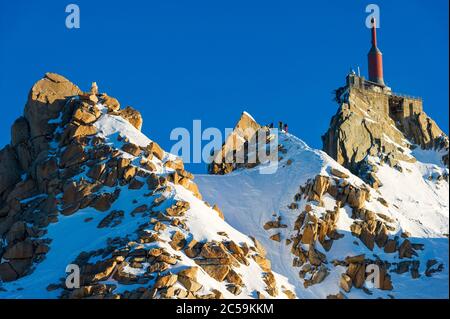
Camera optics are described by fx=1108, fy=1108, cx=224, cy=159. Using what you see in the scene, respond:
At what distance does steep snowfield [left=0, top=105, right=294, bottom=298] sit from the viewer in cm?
11212

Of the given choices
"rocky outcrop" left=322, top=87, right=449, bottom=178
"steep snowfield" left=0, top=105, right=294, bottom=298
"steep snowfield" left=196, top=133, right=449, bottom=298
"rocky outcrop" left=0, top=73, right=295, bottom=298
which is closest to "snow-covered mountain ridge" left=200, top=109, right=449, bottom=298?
"steep snowfield" left=196, top=133, right=449, bottom=298

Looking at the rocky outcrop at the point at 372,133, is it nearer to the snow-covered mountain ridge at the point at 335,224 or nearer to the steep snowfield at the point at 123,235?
the snow-covered mountain ridge at the point at 335,224

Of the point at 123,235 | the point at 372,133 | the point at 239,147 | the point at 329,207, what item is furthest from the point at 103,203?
the point at 372,133

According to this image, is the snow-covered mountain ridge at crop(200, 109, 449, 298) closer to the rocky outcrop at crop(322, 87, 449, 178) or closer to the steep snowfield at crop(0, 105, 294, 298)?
the steep snowfield at crop(0, 105, 294, 298)

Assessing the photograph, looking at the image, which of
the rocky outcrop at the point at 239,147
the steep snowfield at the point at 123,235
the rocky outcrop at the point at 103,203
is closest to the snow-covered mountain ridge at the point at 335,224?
the rocky outcrop at the point at 239,147

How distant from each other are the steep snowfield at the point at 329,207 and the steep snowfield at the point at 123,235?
247 inches

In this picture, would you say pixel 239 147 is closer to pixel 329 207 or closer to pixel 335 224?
pixel 329 207

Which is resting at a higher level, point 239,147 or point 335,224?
point 239,147

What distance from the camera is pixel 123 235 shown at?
383 ft

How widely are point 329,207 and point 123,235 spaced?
2953 centimetres

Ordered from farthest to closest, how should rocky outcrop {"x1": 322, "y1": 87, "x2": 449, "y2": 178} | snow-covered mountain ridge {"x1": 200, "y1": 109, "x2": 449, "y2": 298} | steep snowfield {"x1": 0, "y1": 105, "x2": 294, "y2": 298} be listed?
rocky outcrop {"x1": 322, "y1": 87, "x2": 449, "y2": 178} → snow-covered mountain ridge {"x1": 200, "y1": 109, "x2": 449, "y2": 298} → steep snowfield {"x1": 0, "y1": 105, "x2": 294, "y2": 298}

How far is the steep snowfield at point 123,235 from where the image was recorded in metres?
112

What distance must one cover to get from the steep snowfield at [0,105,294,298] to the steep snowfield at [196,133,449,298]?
6279 millimetres
